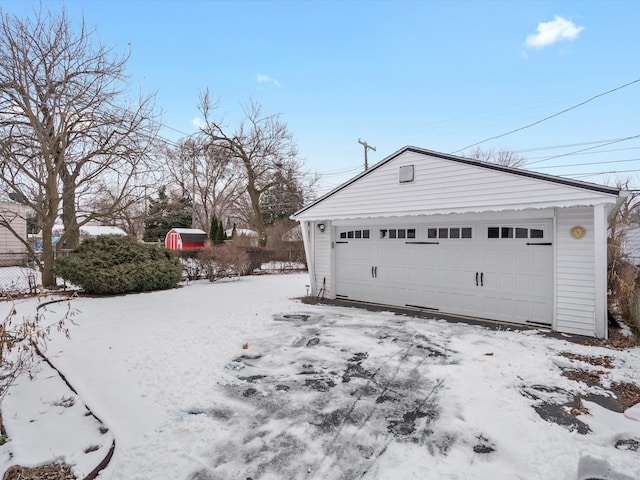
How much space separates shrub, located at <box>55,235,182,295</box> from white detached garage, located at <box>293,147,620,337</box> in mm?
5252

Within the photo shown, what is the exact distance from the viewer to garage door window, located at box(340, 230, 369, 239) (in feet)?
29.2

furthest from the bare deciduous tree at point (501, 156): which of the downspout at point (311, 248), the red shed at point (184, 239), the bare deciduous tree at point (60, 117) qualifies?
the bare deciduous tree at point (60, 117)

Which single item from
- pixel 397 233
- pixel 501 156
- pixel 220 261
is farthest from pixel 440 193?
pixel 501 156

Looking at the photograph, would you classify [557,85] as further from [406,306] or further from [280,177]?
[280,177]

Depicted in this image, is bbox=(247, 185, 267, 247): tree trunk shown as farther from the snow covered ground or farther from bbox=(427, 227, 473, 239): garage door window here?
the snow covered ground

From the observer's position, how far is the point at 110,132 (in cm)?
1069

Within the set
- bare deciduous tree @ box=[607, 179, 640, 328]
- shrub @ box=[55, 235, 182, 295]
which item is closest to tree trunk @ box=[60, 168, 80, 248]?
shrub @ box=[55, 235, 182, 295]

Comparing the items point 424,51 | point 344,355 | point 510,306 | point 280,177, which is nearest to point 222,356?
point 344,355

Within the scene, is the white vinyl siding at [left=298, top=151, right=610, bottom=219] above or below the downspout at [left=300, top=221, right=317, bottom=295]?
above

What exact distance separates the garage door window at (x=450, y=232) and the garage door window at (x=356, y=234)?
1.73 m

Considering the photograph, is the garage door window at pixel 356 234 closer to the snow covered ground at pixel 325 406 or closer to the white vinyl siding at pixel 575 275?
the snow covered ground at pixel 325 406

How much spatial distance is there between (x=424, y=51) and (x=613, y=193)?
950 cm

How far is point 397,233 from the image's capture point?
8.34 metres

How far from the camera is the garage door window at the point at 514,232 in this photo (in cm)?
639
